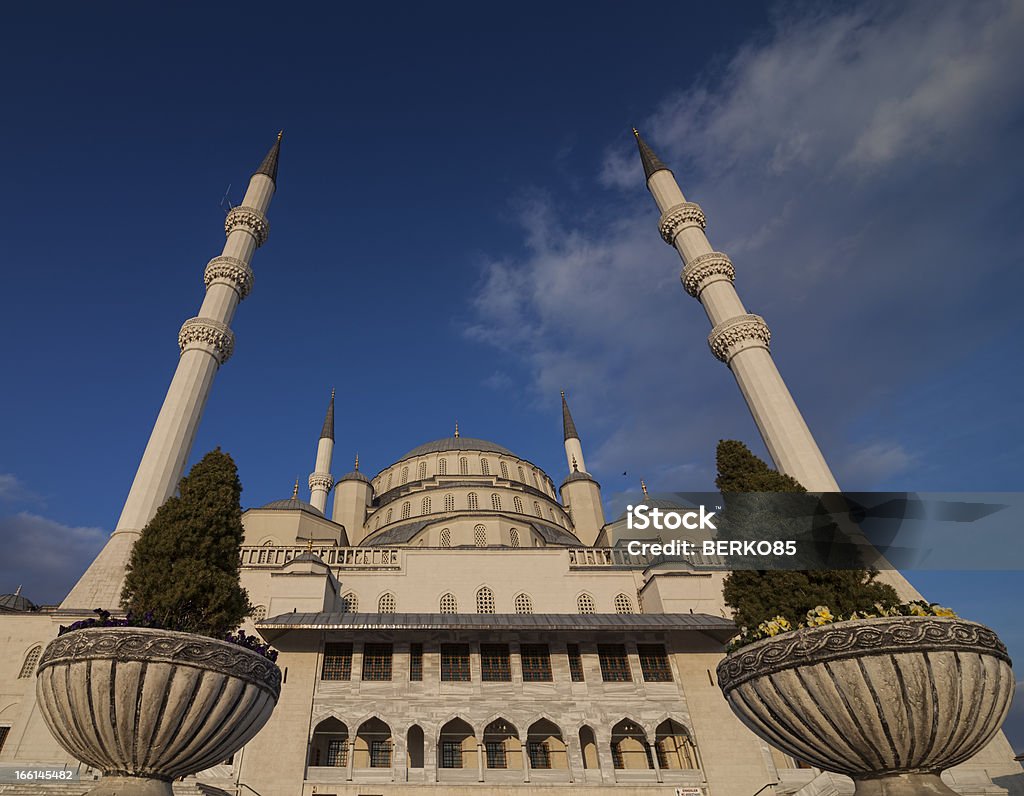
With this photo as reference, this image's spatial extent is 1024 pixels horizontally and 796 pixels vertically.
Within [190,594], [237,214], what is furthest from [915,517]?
[237,214]

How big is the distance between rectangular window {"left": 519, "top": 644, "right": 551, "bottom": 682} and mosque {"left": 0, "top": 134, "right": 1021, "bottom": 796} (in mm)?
68

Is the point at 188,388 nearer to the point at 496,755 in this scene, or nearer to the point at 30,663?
the point at 30,663

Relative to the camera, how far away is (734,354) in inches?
1227

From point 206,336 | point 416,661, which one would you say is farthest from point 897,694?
point 206,336

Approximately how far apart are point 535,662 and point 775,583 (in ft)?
43.2

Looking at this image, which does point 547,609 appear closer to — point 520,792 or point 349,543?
point 520,792

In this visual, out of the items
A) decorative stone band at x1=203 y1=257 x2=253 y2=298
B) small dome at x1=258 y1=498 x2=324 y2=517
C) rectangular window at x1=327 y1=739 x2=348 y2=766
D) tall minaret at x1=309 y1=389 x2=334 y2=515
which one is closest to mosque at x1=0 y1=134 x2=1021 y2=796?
rectangular window at x1=327 y1=739 x2=348 y2=766

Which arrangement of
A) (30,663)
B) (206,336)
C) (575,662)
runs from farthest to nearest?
(206,336) → (30,663) → (575,662)

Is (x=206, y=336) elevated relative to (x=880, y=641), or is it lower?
elevated

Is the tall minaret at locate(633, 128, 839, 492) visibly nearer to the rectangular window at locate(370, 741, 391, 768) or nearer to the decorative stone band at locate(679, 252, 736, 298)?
the decorative stone band at locate(679, 252, 736, 298)

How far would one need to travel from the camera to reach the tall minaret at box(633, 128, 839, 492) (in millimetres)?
26906

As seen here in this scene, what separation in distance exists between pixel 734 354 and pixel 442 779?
22393mm

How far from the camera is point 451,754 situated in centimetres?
2169

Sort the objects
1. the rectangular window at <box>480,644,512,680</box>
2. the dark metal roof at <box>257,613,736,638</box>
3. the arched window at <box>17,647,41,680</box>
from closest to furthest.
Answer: the dark metal roof at <box>257,613,736,638</box> → the rectangular window at <box>480,644,512,680</box> → the arched window at <box>17,647,41,680</box>
